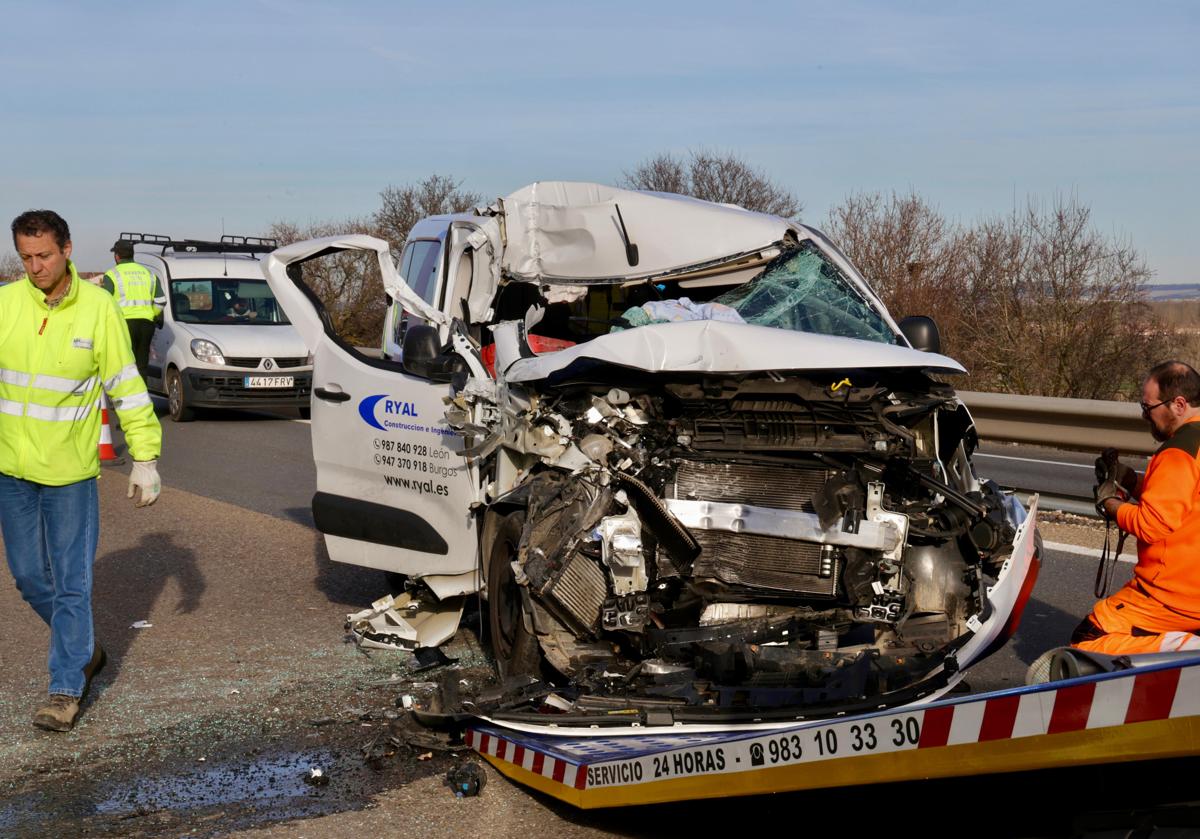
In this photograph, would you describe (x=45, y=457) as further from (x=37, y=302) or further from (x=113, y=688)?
(x=113, y=688)

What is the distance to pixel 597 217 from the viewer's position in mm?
7051

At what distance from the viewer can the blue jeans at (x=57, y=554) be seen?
5598 millimetres

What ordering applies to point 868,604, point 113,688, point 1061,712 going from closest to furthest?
point 1061,712
point 868,604
point 113,688

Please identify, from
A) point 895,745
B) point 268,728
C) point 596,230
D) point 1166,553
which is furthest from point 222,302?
point 895,745

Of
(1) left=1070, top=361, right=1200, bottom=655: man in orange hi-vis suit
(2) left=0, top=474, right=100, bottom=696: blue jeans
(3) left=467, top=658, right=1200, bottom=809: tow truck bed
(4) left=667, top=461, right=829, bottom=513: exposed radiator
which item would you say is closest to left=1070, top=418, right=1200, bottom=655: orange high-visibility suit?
(1) left=1070, top=361, right=1200, bottom=655: man in orange hi-vis suit

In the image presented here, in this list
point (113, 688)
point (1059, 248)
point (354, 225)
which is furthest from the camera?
point (354, 225)

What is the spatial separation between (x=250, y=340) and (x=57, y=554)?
11659 millimetres

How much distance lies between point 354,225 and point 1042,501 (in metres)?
22.8

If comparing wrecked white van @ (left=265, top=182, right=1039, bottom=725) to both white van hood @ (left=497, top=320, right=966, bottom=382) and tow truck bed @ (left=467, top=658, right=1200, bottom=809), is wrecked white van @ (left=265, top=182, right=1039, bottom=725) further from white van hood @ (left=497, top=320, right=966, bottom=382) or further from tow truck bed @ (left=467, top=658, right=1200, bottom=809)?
tow truck bed @ (left=467, top=658, right=1200, bottom=809)

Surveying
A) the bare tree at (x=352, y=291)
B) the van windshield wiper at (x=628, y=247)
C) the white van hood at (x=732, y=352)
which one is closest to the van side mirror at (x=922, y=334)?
the white van hood at (x=732, y=352)

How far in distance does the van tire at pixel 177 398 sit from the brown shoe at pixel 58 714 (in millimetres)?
11700

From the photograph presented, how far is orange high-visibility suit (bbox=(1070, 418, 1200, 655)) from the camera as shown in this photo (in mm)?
4527

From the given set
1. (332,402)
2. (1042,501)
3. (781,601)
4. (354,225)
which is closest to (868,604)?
(781,601)

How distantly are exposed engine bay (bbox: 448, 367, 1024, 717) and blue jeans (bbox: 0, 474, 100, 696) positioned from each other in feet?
6.23
